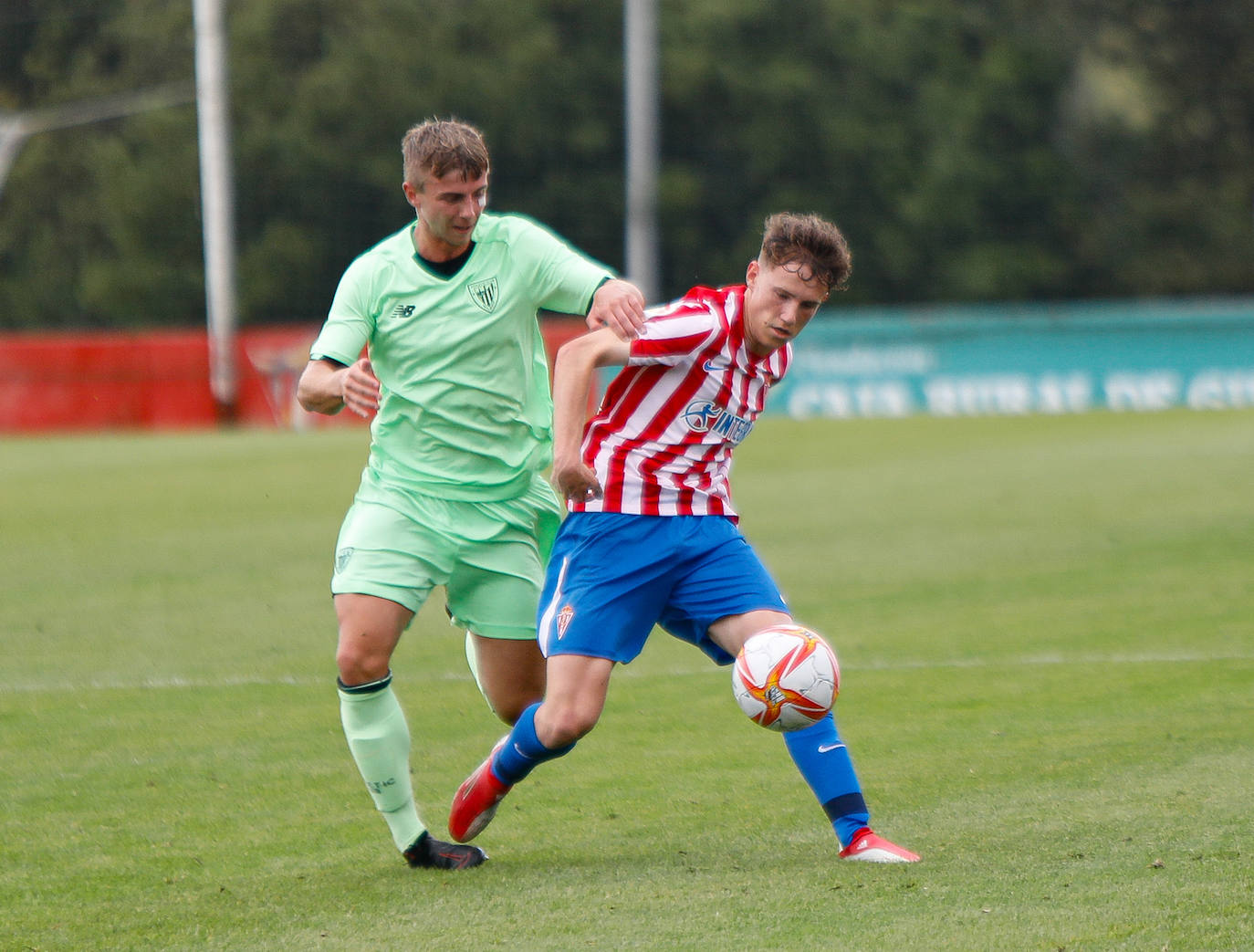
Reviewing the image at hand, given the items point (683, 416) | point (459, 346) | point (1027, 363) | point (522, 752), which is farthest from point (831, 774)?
point (1027, 363)

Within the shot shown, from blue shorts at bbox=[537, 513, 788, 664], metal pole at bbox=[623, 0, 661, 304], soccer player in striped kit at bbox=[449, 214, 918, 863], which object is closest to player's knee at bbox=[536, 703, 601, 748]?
soccer player in striped kit at bbox=[449, 214, 918, 863]

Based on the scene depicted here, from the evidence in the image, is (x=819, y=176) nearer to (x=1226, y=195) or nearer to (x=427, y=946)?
(x=1226, y=195)

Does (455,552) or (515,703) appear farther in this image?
(515,703)

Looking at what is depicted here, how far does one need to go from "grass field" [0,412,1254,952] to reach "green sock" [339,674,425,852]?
0.43ft

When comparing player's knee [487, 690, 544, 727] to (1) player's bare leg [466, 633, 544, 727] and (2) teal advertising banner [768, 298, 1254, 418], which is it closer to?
(1) player's bare leg [466, 633, 544, 727]

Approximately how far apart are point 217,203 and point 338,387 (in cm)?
2637

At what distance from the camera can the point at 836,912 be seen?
413 cm

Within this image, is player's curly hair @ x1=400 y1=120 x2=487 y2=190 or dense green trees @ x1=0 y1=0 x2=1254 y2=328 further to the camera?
dense green trees @ x1=0 y1=0 x2=1254 y2=328

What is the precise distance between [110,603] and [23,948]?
20.6 feet

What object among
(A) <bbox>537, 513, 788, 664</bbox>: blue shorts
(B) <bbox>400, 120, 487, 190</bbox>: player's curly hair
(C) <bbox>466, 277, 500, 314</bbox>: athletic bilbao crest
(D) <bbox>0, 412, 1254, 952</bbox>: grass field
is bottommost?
(D) <bbox>0, 412, 1254, 952</bbox>: grass field

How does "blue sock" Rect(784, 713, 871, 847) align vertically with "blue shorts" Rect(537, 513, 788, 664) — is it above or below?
A: below

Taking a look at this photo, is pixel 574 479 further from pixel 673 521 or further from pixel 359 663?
pixel 359 663

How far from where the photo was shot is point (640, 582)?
15.9 ft

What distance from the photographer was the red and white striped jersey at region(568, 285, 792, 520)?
4.88 m
